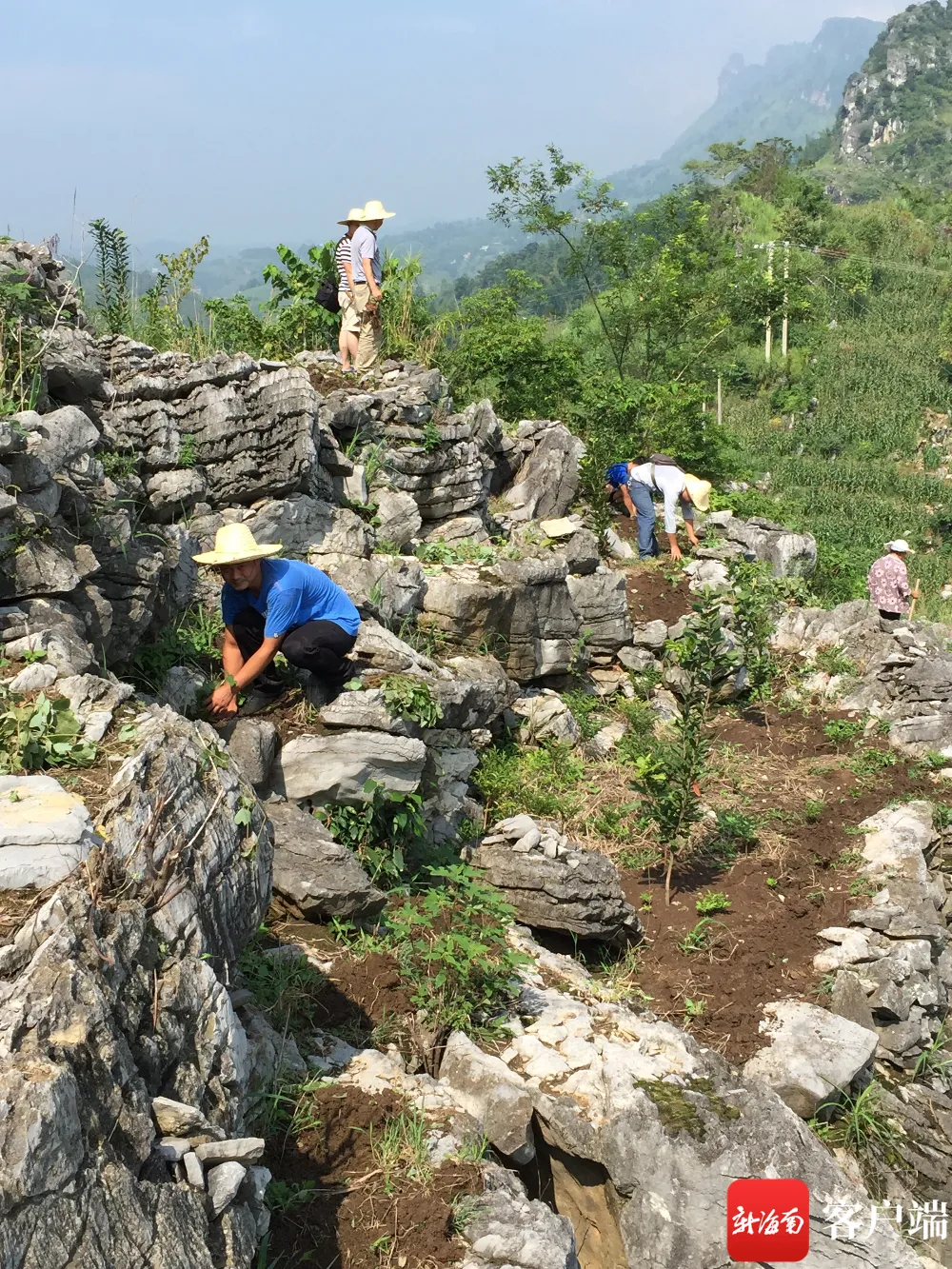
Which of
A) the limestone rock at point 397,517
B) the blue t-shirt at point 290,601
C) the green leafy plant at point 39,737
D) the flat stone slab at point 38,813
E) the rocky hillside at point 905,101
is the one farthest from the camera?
the rocky hillside at point 905,101

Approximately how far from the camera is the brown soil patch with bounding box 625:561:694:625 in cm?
1052

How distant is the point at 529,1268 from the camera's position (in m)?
A: 3.05

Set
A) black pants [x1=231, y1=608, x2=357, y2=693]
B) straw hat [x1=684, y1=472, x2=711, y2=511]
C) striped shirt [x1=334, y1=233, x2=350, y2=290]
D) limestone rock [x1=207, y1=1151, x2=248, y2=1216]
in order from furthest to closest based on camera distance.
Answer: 1. straw hat [x1=684, y1=472, x2=711, y2=511]
2. striped shirt [x1=334, y1=233, x2=350, y2=290]
3. black pants [x1=231, y1=608, x2=357, y2=693]
4. limestone rock [x1=207, y1=1151, x2=248, y2=1216]

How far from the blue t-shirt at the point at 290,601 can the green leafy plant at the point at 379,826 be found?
0.98 metres

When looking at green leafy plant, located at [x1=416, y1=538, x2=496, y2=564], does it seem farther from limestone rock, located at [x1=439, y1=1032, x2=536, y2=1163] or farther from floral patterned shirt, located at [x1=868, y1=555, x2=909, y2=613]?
limestone rock, located at [x1=439, y1=1032, x2=536, y2=1163]

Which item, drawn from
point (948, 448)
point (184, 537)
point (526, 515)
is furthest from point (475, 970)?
point (948, 448)

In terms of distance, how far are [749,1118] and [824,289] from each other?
3762 cm

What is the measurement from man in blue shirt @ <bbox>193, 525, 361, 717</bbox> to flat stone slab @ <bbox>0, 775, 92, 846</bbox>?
1.86m

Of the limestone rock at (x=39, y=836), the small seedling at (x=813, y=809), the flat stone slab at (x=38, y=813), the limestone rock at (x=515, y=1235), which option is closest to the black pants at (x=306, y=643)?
the flat stone slab at (x=38, y=813)

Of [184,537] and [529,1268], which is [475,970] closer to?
[529,1268]

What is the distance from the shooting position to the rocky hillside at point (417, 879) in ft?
9.27

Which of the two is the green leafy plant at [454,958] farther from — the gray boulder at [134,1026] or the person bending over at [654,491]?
the person bending over at [654,491]

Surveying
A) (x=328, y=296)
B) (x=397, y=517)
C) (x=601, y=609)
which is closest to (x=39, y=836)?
(x=397, y=517)

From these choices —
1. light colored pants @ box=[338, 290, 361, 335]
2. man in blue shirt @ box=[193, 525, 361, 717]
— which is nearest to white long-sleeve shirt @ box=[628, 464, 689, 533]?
light colored pants @ box=[338, 290, 361, 335]
